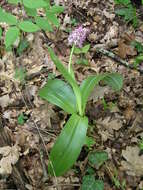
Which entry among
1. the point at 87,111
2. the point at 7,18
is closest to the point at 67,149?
the point at 87,111

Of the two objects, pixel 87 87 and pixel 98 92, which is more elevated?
pixel 87 87

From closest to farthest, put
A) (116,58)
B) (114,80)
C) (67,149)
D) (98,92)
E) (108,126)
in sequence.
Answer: (67,149) < (114,80) < (108,126) < (98,92) < (116,58)

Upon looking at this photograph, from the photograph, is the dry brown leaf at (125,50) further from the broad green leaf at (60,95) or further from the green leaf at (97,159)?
the green leaf at (97,159)

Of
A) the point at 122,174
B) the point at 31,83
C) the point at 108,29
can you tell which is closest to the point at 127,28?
the point at 108,29

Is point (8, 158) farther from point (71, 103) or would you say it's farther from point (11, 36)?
point (11, 36)

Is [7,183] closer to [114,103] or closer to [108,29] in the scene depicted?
[114,103]

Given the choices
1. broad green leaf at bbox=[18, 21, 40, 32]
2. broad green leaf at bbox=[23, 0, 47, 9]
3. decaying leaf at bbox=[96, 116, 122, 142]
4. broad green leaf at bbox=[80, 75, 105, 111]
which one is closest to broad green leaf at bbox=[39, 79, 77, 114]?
broad green leaf at bbox=[80, 75, 105, 111]

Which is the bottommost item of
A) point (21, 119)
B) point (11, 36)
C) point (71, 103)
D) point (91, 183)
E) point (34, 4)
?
point (91, 183)

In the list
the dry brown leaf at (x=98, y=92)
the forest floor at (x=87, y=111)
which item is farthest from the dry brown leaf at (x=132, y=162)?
the dry brown leaf at (x=98, y=92)
